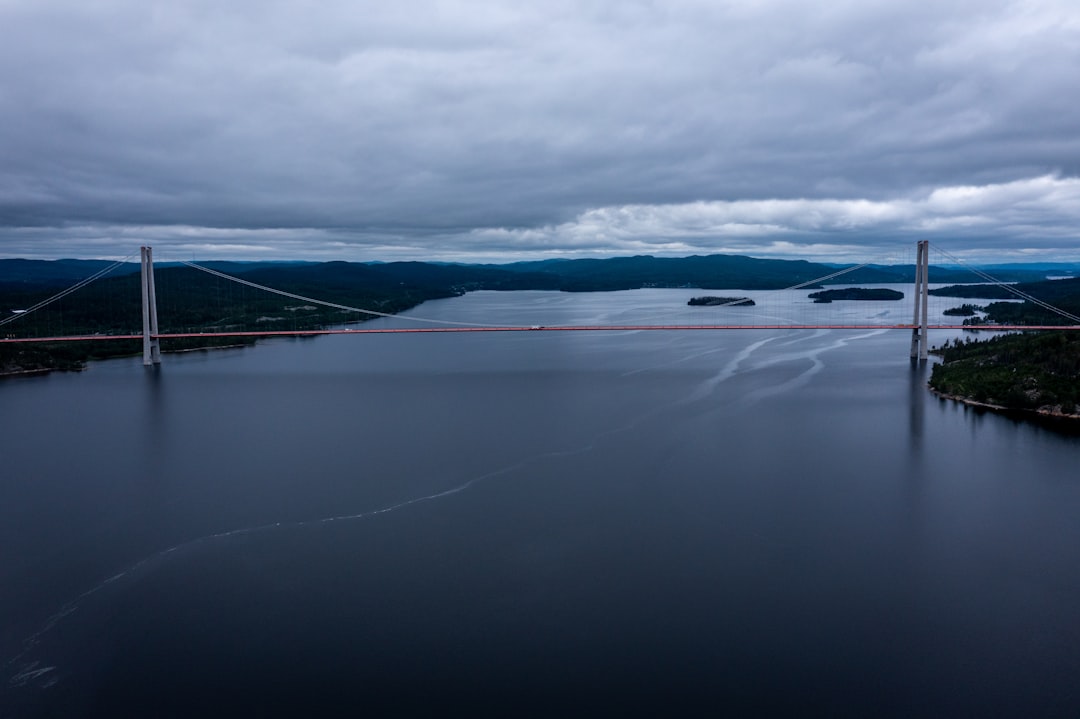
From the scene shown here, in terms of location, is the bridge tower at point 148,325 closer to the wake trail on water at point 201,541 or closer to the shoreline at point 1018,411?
the wake trail on water at point 201,541

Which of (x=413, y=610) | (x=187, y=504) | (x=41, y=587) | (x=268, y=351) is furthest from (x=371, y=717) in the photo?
(x=268, y=351)

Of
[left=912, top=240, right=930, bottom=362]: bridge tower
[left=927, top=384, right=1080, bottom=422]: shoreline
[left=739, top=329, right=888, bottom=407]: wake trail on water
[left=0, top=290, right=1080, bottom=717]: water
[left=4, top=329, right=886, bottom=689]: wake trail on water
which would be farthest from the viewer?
[left=912, top=240, right=930, bottom=362]: bridge tower

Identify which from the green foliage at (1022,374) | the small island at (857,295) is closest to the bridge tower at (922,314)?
the green foliage at (1022,374)

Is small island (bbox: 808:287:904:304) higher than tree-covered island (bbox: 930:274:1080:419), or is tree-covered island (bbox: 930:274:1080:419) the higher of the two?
small island (bbox: 808:287:904:304)

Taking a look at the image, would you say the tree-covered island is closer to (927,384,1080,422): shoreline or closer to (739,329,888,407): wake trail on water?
(927,384,1080,422): shoreline

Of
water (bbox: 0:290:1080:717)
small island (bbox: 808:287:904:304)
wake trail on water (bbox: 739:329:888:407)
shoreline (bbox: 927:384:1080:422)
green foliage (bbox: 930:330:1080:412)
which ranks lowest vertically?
water (bbox: 0:290:1080:717)

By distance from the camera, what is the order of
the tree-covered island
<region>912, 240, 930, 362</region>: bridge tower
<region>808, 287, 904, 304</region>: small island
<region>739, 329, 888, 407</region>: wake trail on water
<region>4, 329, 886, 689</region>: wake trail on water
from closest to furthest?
<region>4, 329, 886, 689</region>: wake trail on water
the tree-covered island
<region>739, 329, 888, 407</region>: wake trail on water
<region>912, 240, 930, 362</region>: bridge tower
<region>808, 287, 904, 304</region>: small island

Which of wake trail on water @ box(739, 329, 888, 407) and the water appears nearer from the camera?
the water

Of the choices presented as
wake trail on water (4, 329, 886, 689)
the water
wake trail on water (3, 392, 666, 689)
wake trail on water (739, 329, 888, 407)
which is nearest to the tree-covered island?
the water
